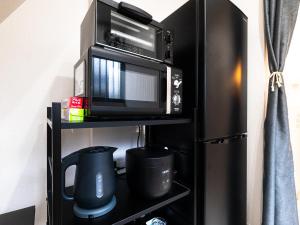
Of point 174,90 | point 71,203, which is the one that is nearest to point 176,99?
point 174,90

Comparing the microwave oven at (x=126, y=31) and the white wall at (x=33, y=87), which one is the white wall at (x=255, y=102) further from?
the white wall at (x=33, y=87)

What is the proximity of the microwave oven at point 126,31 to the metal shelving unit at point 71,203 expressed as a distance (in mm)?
301

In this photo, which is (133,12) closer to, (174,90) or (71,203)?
(174,90)

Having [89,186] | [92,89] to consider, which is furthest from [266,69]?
[89,186]

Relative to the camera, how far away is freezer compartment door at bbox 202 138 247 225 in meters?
0.87

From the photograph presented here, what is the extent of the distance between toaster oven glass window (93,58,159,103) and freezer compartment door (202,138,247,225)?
0.42 meters

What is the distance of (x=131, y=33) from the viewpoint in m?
0.71

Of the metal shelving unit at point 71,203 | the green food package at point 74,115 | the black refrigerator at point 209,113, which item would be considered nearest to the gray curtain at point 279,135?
the black refrigerator at point 209,113

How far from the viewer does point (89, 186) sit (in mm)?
626

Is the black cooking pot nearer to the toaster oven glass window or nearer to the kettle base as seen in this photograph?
the kettle base

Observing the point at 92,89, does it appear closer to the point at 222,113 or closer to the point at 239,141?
the point at 222,113

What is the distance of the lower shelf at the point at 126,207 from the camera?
0.64 metres

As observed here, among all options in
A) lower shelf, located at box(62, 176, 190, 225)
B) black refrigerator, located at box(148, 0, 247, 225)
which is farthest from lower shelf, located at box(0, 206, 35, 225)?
black refrigerator, located at box(148, 0, 247, 225)

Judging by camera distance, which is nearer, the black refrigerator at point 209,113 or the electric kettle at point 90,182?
the electric kettle at point 90,182
